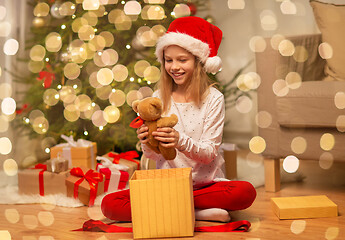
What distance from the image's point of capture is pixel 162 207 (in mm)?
1416

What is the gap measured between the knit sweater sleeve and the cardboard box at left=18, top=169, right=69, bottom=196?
645 mm

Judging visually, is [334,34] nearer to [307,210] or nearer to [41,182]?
[307,210]

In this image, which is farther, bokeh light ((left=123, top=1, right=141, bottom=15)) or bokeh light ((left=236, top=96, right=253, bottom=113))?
bokeh light ((left=236, top=96, right=253, bottom=113))

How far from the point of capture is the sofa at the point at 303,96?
1878 millimetres

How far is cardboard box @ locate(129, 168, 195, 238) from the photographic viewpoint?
141cm

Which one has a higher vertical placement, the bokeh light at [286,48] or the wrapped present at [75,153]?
the bokeh light at [286,48]

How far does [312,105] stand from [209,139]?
19.8 inches

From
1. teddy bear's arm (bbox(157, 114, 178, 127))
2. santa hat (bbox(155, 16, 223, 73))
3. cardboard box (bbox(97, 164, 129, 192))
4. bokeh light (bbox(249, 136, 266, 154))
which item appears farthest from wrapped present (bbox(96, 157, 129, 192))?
bokeh light (bbox(249, 136, 266, 154))

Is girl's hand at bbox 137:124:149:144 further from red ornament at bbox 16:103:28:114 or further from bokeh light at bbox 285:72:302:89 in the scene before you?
red ornament at bbox 16:103:28:114

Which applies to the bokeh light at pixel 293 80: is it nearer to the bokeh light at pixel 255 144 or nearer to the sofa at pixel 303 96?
the sofa at pixel 303 96

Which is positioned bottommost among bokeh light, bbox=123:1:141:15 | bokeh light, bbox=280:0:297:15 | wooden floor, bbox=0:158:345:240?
wooden floor, bbox=0:158:345:240

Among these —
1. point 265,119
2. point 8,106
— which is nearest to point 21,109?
Answer: point 8,106

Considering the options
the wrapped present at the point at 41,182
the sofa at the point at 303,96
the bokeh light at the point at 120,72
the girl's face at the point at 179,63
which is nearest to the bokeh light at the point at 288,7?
the sofa at the point at 303,96

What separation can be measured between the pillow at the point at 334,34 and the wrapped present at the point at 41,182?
127 cm
